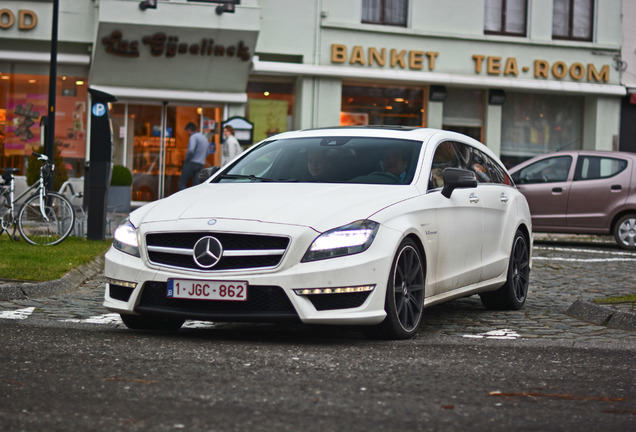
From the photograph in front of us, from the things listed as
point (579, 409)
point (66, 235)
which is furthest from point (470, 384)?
point (66, 235)

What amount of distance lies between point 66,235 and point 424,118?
15.6 meters

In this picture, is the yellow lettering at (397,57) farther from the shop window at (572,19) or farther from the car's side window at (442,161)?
the car's side window at (442,161)

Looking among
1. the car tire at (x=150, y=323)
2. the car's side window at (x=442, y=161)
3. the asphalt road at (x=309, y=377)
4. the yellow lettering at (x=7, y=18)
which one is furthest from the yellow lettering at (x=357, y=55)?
the car tire at (x=150, y=323)

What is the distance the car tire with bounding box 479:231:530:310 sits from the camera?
9.36m

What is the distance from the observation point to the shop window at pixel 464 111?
28641mm

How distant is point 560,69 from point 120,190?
13.1m

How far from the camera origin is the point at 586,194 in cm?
1877

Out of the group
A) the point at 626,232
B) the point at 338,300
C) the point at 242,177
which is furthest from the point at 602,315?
the point at 626,232

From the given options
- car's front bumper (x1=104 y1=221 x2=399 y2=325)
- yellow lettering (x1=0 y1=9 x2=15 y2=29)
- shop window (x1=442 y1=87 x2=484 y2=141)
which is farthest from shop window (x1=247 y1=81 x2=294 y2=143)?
car's front bumper (x1=104 y1=221 x2=399 y2=325)

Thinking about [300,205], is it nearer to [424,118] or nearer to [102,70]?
[102,70]

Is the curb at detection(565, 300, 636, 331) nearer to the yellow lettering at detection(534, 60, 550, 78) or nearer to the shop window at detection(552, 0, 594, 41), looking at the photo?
the yellow lettering at detection(534, 60, 550, 78)

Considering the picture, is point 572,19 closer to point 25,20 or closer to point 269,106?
point 269,106

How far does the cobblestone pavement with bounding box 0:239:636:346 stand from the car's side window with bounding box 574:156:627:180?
537cm

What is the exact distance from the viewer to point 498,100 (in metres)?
28.4
